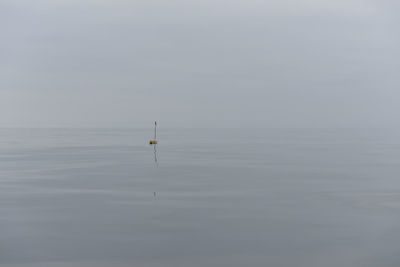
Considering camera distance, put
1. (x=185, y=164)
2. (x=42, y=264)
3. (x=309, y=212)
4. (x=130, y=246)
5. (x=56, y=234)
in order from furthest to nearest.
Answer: (x=185, y=164) → (x=309, y=212) → (x=56, y=234) → (x=130, y=246) → (x=42, y=264)

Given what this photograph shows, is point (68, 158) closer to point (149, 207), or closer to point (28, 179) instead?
point (28, 179)

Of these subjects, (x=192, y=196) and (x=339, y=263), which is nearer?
(x=339, y=263)

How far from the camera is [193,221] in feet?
51.1

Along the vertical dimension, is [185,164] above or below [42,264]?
above

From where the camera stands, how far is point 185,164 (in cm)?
3375

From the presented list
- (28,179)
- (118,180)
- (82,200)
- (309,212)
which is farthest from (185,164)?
(309,212)

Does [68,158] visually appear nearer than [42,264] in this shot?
No

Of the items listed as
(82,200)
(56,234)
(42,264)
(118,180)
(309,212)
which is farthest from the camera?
(118,180)

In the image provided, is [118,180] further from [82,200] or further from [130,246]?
[130,246]

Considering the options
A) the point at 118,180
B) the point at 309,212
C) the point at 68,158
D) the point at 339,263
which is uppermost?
the point at 68,158

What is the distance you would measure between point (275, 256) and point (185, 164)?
22.0 metres

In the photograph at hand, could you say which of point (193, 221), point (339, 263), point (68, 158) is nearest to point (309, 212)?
point (193, 221)

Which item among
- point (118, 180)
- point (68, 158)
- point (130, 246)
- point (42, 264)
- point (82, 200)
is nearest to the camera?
point (42, 264)

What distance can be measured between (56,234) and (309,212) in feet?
29.5
